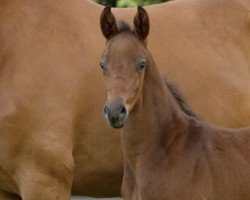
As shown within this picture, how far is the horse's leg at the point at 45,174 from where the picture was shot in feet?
20.9

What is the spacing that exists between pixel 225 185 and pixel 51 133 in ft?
4.30

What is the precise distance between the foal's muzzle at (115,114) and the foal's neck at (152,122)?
389mm

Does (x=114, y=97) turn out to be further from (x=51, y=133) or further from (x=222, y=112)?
(x=222, y=112)

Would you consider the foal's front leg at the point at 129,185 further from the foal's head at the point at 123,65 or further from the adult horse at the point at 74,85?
the adult horse at the point at 74,85

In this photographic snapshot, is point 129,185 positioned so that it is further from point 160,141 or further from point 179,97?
point 179,97

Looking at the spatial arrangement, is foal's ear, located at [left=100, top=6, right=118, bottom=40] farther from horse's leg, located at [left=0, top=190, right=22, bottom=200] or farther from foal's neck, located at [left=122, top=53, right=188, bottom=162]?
horse's leg, located at [left=0, top=190, right=22, bottom=200]

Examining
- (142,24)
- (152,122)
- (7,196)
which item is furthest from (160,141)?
(7,196)

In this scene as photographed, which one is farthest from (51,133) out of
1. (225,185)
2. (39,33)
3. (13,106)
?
(225,185)

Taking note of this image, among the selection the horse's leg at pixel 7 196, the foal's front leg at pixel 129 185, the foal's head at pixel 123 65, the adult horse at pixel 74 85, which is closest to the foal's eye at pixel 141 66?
the foal's head at pixel 123 65

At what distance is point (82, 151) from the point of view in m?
6.64

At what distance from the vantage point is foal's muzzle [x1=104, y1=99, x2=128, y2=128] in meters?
5.38

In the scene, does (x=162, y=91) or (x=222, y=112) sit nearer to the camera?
(x=162, y=91)

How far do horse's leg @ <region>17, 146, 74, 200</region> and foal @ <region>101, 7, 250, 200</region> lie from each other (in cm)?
Answer: 62

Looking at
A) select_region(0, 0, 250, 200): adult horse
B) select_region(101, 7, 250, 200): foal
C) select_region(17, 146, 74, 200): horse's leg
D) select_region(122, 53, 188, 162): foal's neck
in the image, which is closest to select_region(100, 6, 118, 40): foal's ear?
select_region(101, 7, 250, 200): foal
